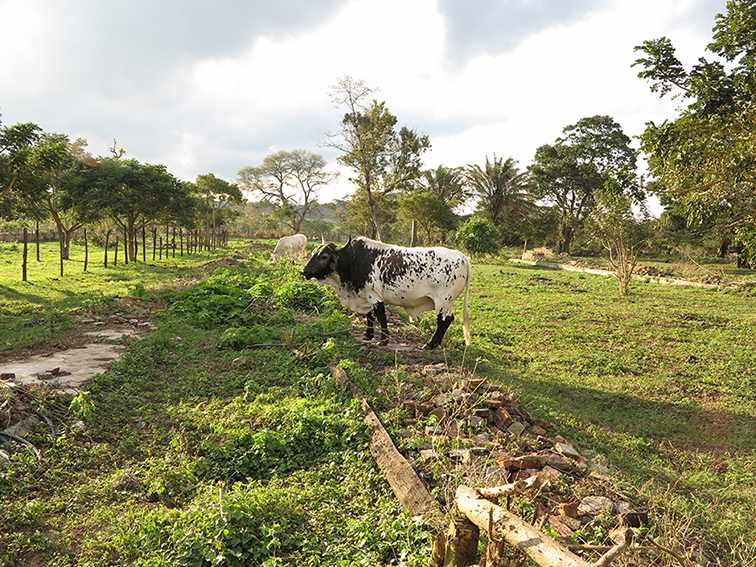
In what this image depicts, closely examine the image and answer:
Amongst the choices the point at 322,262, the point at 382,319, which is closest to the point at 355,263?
the point at 322,262

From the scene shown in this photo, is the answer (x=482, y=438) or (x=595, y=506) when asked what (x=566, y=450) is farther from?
(x=595, y=506)

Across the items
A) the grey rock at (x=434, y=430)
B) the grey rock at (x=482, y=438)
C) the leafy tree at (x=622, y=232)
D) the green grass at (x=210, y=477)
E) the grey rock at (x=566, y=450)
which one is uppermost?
the leafy tree at (x=622, y=232)

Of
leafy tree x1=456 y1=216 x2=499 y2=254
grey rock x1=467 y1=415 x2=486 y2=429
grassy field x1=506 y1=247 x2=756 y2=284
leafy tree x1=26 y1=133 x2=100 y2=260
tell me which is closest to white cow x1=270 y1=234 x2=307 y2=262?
leafy tree x1=26 y1=133 x2=100 y2=260

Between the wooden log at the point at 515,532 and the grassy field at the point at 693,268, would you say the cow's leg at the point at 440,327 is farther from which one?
the grassy field at the point at 693,268

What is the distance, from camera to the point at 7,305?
13.6 m

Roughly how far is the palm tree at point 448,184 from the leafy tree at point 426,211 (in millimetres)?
5163

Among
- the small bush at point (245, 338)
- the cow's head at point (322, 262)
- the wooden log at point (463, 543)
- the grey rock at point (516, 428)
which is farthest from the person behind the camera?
the cow's head at point (322, 262)

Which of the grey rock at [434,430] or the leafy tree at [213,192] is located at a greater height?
the leafy tree at [213,192]

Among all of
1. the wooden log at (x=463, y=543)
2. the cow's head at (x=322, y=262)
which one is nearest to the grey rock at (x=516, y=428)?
the wooden log at (x=463, y=543)

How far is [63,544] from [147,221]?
31.2 meters

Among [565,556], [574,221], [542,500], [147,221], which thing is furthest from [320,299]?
[574,221]

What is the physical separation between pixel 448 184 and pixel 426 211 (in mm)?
9207

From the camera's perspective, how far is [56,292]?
16203 millimetres

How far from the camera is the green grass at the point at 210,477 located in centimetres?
374
